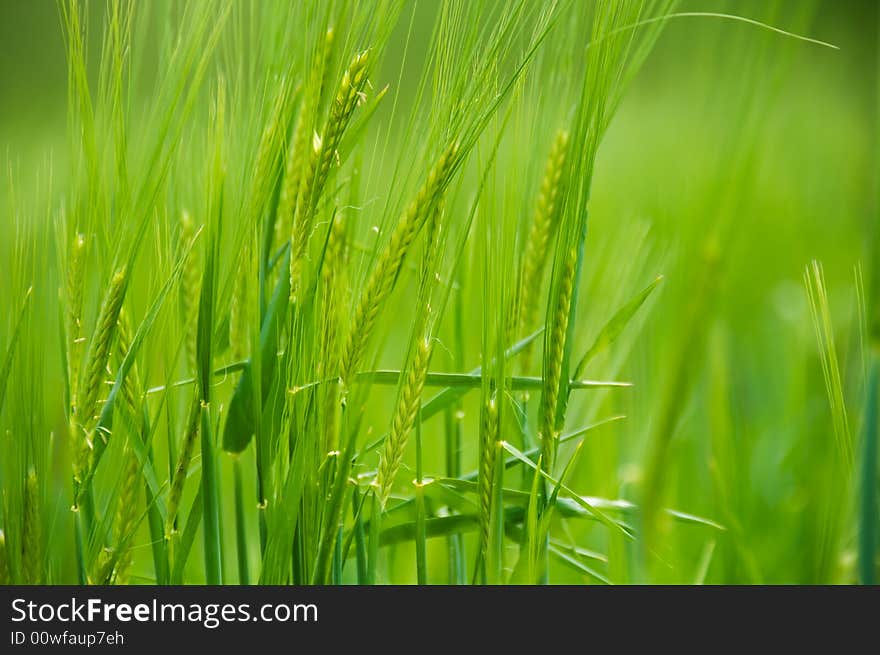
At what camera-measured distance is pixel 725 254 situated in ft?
0.80

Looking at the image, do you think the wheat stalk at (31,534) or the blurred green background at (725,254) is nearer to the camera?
the blurred green background at (725,254)

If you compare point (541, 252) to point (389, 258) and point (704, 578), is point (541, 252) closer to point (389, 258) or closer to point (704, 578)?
point (389, 258)

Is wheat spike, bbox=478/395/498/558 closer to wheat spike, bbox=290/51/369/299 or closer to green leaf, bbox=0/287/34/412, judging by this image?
wheat spike, bbox=290/51/369/299

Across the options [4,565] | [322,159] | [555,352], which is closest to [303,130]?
[322,159]

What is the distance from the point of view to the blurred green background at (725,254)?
0.87 feet

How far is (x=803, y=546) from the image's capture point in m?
0.56

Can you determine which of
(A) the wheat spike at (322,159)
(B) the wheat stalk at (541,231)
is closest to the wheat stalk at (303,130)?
(A) the wheat spike at (322,159)

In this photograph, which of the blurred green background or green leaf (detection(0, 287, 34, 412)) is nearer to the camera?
the blurred green background

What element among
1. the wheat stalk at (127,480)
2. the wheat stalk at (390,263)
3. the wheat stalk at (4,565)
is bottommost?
the wheat stalk at (4,565)

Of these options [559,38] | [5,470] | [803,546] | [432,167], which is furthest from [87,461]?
[803,546]

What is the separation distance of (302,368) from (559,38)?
0.70 ft

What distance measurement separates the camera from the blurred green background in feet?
0.87

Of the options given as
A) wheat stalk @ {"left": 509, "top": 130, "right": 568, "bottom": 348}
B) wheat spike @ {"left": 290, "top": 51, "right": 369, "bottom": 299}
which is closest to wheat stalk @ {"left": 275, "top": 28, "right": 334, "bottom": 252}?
wheat spike @ {"left": 290, "top": 51, "right": 369, "bottom": 299}

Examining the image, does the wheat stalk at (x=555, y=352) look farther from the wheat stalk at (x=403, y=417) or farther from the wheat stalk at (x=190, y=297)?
the wheat stalk at (x=190, y=297)
